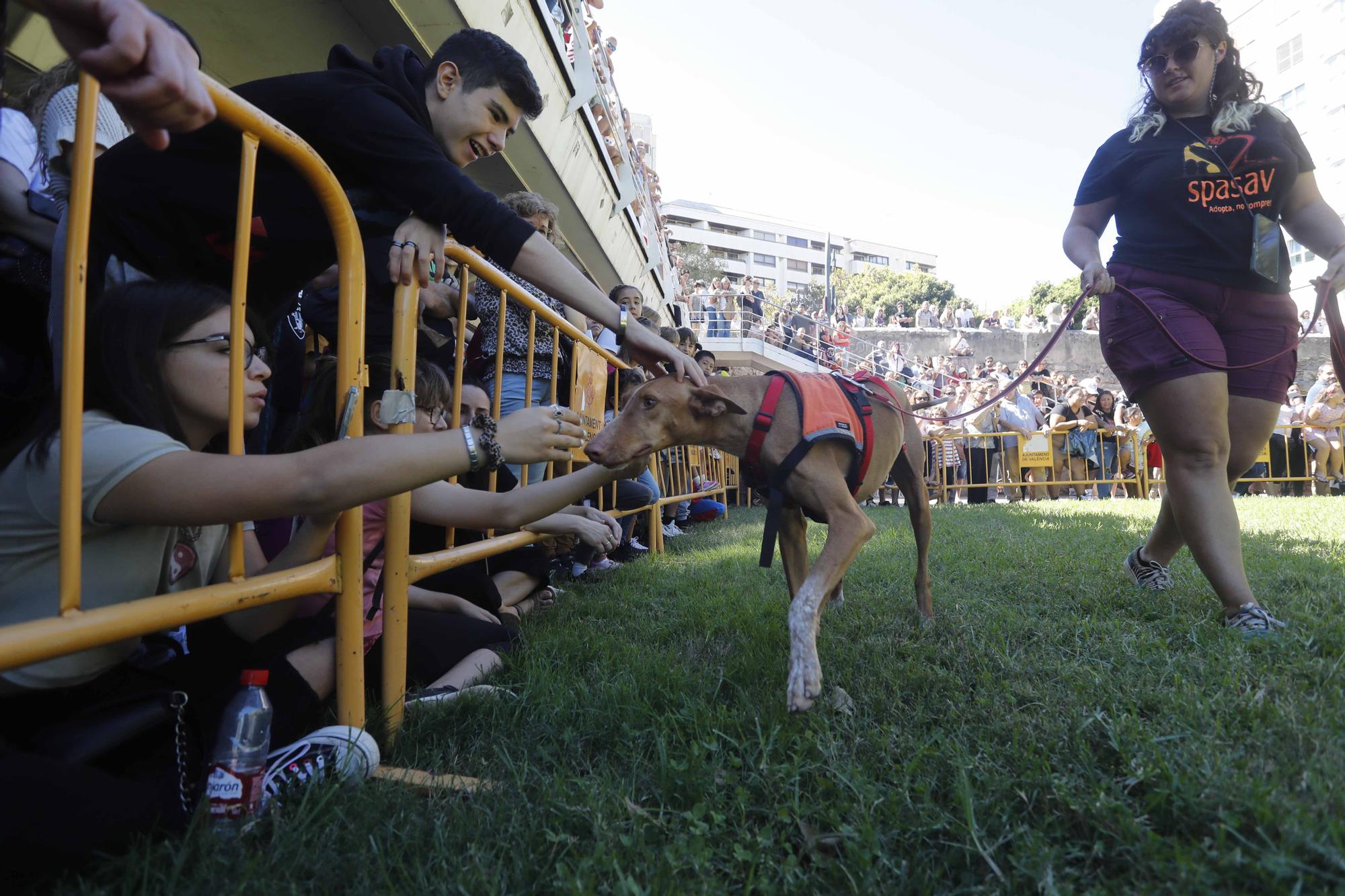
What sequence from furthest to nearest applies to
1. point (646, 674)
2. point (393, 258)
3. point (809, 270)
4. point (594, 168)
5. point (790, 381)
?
1. point (809, 270)
2. point (594, 168)
3. point (790, 381)
4. point (646, 674)
5. point (393, 258)

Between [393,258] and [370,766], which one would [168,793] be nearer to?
[370,766]

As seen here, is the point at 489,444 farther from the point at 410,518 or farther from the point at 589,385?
the point at 589,385

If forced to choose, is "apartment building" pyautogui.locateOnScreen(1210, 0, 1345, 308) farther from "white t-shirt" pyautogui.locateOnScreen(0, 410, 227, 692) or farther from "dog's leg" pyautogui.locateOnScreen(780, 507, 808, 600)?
"white t-shirt" pyautogui.locateOnScreen(0, 410, 227, 692)

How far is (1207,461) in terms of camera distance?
267 centimetres

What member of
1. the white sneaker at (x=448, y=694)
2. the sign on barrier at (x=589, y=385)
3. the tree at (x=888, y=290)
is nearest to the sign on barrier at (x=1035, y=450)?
the sign on barrier at (x=589, y=385)

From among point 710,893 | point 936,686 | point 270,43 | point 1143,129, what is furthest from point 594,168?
point 710,893

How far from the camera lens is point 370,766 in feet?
5.25

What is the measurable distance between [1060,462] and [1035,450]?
53 centimetres

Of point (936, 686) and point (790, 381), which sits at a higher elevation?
point (790, 381)

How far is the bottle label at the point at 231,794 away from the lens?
4.52 ft

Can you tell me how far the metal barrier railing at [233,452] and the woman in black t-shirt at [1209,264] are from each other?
2778mm

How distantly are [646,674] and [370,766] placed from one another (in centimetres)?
88

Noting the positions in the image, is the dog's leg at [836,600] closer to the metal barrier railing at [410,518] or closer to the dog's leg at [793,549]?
the dog's leg at [793,549]

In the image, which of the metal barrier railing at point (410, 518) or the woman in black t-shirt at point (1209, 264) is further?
the woman in black t-shirt at point (1209, 264)
